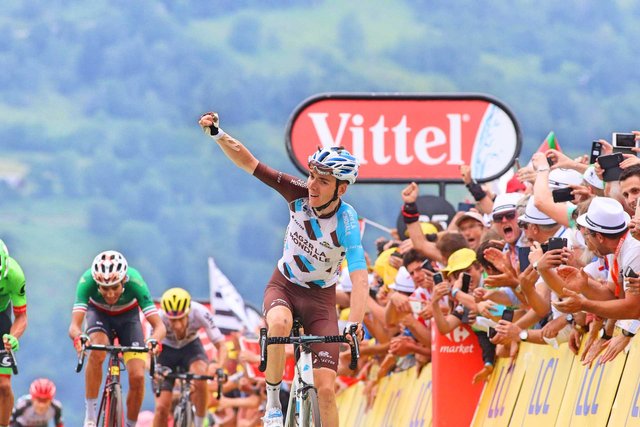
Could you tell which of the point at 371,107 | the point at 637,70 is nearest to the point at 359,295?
the point at 371,107

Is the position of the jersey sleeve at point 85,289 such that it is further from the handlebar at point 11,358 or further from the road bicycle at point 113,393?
the handlebar at point 11,358

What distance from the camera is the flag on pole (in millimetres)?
35281

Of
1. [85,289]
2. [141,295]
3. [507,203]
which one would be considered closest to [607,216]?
[507,203]

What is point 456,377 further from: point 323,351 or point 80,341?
point 80,341

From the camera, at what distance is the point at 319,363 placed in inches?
462

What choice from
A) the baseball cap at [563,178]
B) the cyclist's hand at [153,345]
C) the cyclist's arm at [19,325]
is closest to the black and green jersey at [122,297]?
the cyclist's hand at [153,345]

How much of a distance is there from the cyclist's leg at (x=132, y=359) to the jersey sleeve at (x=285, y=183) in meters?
5.50

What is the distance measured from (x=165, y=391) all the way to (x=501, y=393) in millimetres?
6952

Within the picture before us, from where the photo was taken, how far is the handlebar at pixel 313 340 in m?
10.9

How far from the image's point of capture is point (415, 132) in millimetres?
22109

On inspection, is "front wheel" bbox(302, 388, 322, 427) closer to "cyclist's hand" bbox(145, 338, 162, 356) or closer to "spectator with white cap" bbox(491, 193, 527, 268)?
"spectator with white cap" bbox(491, 193, 527, 268)

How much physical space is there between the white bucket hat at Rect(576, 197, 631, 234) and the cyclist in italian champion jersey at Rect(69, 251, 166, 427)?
268 inches

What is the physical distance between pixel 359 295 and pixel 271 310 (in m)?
0.75

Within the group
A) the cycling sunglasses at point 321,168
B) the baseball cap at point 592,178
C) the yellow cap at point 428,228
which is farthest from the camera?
the yellow cap at point 428,228
